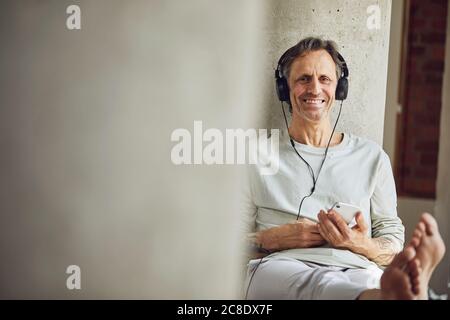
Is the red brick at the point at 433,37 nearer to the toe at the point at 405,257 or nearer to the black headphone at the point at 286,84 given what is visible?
the black headphone at the point at 286,84

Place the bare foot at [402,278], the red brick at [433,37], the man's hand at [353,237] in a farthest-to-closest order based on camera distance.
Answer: the red brick at [433,37], the man's hand at [353,237], the bare foot at [402,278]

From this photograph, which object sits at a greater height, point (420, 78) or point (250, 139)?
point (420, 78)

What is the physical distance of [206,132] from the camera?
1.87m

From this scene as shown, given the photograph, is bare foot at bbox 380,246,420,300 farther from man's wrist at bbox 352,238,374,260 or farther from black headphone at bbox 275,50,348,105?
black headphone at bbox 275,50,348,105

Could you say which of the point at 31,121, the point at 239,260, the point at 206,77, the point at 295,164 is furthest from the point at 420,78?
the point at 31,121

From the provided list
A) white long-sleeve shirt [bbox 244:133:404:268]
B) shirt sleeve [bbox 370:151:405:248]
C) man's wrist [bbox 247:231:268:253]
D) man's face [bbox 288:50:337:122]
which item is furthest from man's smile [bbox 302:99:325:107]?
man's wrist [bbox 247:231:268:253]

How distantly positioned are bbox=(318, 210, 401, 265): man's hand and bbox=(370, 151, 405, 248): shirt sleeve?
1.5 inches

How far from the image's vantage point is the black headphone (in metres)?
1.80

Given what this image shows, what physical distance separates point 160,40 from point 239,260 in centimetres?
69

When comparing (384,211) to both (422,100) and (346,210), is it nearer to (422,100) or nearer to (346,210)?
(346,210)

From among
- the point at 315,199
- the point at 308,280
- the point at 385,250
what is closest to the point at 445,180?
the point at 385,250

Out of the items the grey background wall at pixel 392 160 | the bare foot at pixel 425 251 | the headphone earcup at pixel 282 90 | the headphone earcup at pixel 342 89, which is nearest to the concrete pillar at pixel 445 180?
the grey background wall at pixel 392 160

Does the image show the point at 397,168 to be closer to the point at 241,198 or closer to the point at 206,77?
the point at 241,198

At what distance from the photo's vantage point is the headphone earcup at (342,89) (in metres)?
1.80
